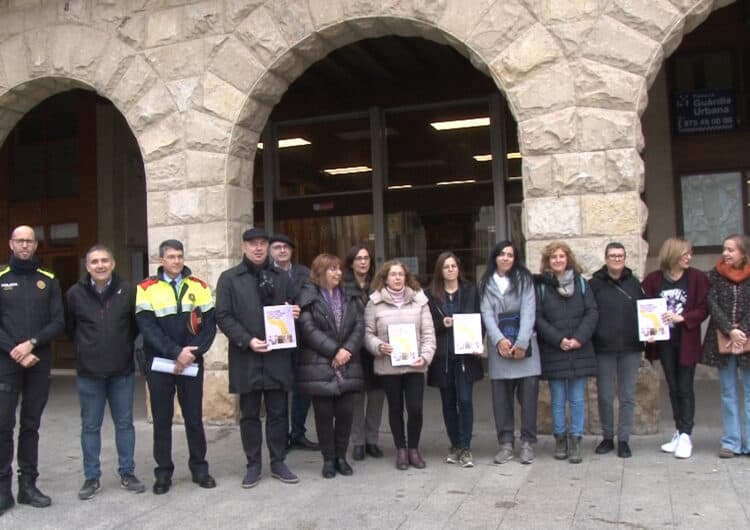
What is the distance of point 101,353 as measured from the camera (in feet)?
19.2

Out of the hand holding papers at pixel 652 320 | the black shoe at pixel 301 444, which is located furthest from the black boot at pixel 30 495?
the hand holding papers at pixel 652 320

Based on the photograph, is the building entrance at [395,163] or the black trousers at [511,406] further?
the building entrance at [395,163]

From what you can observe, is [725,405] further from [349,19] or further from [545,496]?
[349,19]

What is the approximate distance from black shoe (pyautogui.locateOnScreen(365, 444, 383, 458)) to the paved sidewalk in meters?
0.13

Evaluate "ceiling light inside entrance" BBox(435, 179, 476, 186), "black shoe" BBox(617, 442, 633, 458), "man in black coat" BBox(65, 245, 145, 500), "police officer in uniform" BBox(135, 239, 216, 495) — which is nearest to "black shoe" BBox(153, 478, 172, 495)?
"police officer in uniform" BBox(135, 239, 216, 495)

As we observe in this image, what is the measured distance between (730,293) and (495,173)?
594 cm

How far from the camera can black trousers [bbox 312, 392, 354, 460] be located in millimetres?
6191

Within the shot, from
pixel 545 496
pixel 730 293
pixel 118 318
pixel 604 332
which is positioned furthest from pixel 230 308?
pixel 730 293

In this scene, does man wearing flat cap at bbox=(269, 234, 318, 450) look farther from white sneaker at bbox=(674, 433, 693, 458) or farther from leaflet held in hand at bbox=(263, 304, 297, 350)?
white sneaker at bbox=(674, 433, 693, 458)

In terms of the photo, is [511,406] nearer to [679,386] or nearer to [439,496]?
[439,496]

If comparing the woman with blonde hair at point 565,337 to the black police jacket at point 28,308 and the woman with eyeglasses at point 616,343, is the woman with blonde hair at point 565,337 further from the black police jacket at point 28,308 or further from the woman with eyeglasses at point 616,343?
the black police jacket at point 28,308

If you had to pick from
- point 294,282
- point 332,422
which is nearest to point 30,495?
point 332,422

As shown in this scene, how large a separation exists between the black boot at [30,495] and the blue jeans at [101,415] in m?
0.36

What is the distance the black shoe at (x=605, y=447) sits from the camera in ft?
21.7
